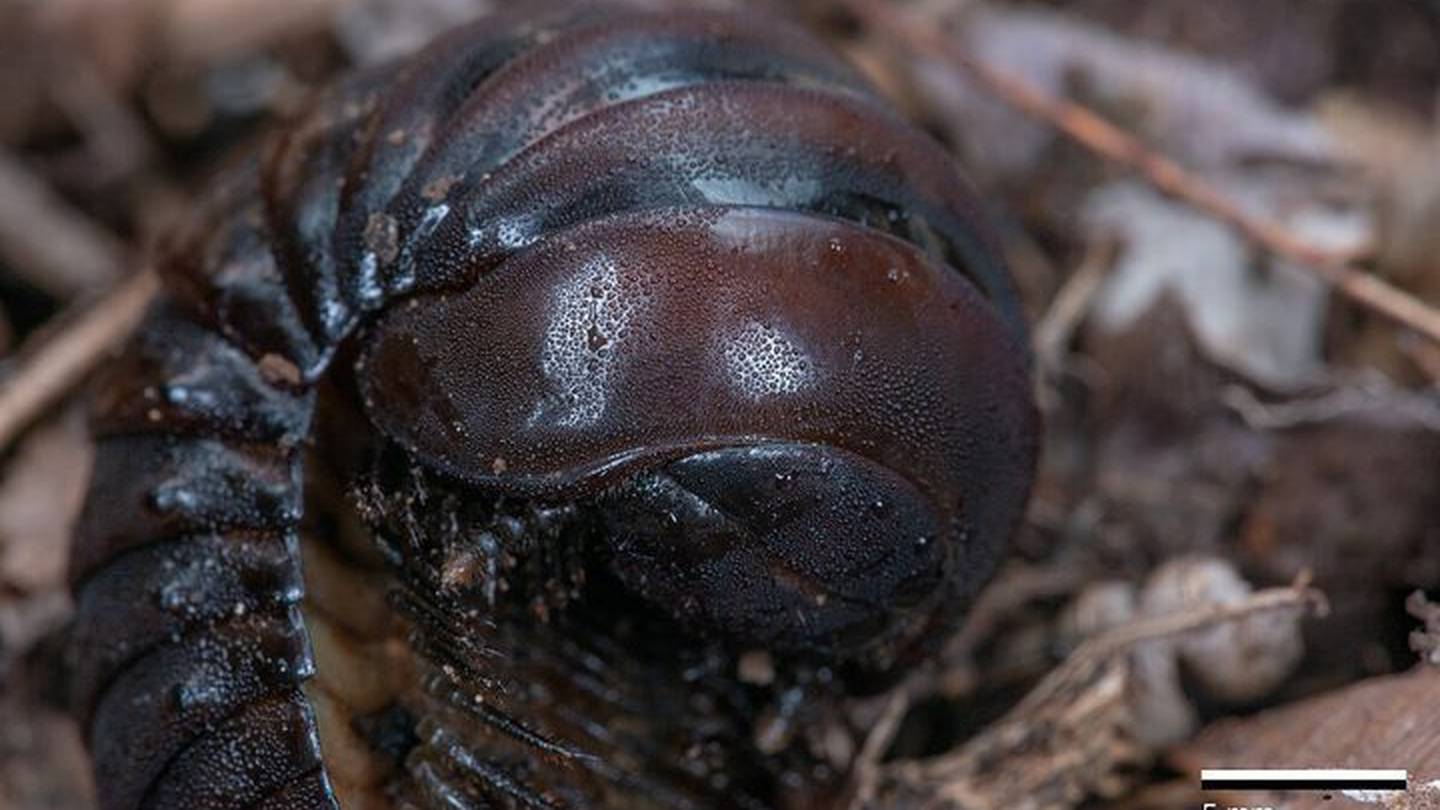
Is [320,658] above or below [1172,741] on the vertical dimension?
above

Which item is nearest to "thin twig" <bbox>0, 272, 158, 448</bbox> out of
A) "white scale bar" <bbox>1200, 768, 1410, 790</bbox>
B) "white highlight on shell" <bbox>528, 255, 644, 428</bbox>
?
"white highlight on shell" <bbox>528, 255, 644, 428</bbox>

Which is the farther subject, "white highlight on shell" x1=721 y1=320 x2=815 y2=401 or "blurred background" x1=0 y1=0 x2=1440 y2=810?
"blurred background" x1=0 y1=0 x2=1440 y2=810

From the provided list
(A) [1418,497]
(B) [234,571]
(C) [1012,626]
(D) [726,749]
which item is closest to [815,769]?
(D) [726,749]

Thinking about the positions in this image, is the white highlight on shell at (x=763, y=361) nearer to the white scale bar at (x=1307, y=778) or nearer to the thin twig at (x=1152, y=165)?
the white scale bar at (x=1307, y=778)

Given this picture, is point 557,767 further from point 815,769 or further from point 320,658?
point 815,769

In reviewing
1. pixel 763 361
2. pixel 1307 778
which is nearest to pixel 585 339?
pixel 763 361

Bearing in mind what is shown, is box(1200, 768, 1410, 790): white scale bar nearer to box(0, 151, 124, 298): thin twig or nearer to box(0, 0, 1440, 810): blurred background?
box(0, 0, 1440, 810): blurred background

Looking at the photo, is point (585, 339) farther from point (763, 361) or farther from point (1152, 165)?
point (1152, 165)
